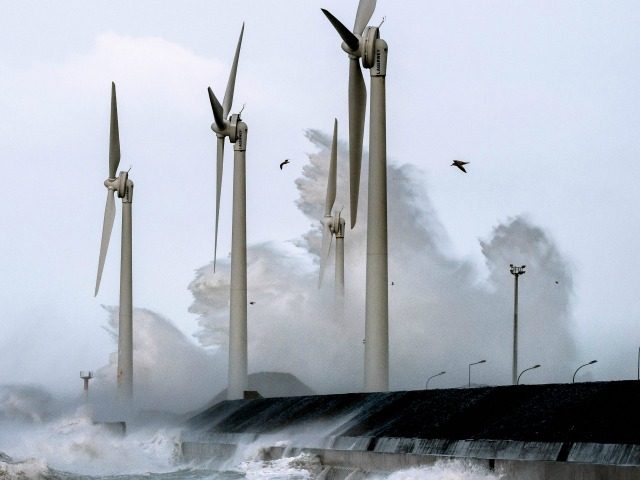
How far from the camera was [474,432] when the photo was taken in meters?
32.7

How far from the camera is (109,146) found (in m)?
82.9

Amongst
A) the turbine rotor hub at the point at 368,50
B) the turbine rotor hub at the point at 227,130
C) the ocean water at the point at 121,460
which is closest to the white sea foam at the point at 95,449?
the ocean water at the point at 121,460

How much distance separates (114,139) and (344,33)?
104 ft

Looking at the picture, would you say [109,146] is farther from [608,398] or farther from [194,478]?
[608,398]

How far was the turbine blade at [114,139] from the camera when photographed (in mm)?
81562

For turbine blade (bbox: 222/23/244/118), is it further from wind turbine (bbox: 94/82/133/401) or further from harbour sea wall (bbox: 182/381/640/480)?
harbour sea wall (bbox: 182/381/640/480)

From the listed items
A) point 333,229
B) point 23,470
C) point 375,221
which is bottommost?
point 23,470

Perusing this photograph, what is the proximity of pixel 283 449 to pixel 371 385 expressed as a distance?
12952 mm

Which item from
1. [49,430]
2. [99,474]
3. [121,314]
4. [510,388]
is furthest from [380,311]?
[121,314]

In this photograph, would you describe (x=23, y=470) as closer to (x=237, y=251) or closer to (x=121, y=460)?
(x=121, y=460)

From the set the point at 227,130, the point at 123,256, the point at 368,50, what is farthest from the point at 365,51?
the point at 123,256

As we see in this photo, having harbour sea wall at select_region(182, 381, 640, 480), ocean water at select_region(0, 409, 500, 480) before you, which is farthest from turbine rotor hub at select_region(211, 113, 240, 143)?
harbour sea wall at select_region(182, 381, 640, 480)

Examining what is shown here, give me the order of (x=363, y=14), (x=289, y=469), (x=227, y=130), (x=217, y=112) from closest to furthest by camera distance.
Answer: (x=289, y=469)
(x=363, y=14)
(x=217, y=112)
(x=227, y=130)

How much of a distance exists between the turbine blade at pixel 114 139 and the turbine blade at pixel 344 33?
30.4m
